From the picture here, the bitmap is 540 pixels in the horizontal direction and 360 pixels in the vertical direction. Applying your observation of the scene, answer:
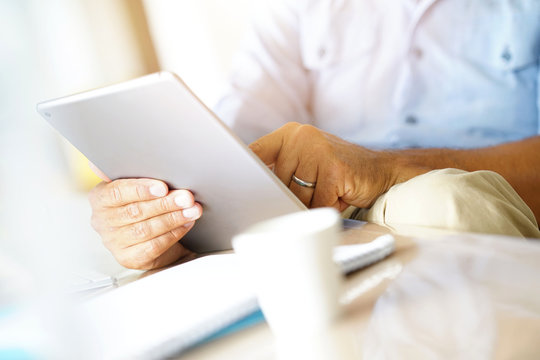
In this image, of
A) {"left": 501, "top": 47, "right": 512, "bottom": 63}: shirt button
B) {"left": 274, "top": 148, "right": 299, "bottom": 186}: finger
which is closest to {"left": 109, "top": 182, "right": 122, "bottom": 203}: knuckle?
{"left": 274, "top": 148, "right": 299, "bottom": 186}: finger

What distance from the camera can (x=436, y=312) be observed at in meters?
0.30

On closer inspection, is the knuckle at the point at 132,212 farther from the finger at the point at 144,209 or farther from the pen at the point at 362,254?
the pen at the point at 362,254

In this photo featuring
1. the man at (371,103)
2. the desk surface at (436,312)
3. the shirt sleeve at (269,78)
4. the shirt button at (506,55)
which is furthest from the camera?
the shirt sleeve at (269,78)

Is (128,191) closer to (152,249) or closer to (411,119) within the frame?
(152,249)

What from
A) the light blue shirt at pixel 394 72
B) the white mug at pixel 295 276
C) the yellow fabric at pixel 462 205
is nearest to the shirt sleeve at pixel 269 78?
the light blue shirt at pixel 394 72

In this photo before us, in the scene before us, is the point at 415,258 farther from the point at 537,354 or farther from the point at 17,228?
the point at 17,228

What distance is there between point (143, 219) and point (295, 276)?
1.32ft

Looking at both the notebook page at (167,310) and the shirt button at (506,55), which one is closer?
the notebook page at (167,310)

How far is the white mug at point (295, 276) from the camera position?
0.29 meters

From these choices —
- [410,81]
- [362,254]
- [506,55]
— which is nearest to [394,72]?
[410,81]

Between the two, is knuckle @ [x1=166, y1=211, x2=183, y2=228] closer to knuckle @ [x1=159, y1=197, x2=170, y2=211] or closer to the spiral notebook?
knuckle @ [x1=159, y1=197, x2=170, y2=211]

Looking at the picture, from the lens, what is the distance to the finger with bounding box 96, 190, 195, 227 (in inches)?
23.6

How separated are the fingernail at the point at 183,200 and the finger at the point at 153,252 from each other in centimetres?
5

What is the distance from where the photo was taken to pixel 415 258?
0.41m
